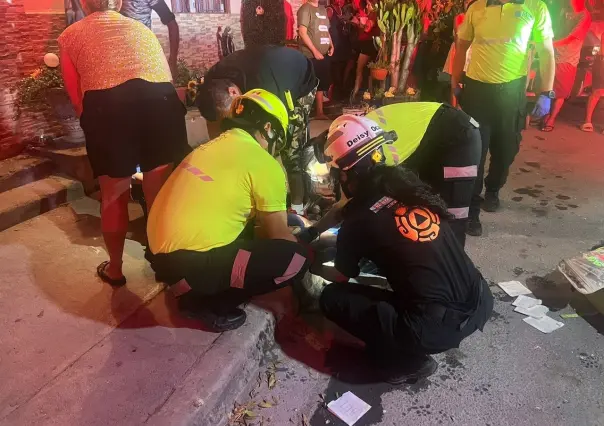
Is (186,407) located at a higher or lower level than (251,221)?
lower

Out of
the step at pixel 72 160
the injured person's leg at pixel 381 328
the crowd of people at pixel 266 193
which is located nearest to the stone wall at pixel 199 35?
the step at pixel 72 160

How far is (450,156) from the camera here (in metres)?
3.30

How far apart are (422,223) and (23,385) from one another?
2.07 m

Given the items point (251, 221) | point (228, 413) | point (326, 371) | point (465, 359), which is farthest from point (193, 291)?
point (465, 359)

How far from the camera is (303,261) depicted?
2.76m

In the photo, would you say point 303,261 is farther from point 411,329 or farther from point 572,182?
point 572,182

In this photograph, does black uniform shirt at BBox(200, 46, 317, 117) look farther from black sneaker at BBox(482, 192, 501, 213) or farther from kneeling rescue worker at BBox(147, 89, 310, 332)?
black sneaker at BBox(482, 192, 501, 213)

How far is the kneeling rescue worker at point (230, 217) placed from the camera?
2461mm

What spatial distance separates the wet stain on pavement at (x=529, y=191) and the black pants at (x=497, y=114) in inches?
30.5

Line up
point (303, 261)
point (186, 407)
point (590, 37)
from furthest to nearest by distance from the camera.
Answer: point (590, 37) < point (303, 261) < point (186, 407)

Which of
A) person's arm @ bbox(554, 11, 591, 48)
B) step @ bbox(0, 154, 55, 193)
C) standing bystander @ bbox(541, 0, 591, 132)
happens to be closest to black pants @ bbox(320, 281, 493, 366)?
step @ bbox(0, 154, 55, 193)

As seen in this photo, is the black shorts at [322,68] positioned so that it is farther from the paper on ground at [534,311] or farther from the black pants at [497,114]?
the paper on ground at [534,311]

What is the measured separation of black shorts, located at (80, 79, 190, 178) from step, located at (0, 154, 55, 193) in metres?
1.84

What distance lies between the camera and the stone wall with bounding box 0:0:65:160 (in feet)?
14.0
